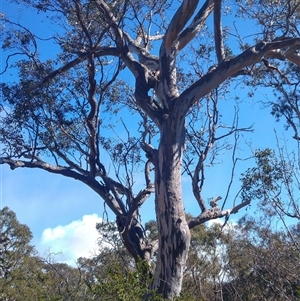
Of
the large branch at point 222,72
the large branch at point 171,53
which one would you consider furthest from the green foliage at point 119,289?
the large branch at point 171,53

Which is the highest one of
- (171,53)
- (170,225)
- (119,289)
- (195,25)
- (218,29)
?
(195,25)

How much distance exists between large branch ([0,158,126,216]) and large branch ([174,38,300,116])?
227 centimetres

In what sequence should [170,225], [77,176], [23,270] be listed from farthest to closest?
[23,270]
[77,176]
[170,225]

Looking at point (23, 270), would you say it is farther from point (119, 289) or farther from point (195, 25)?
point (119, 289)

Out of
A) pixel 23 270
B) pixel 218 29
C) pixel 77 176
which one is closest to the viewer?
pixel 218 29

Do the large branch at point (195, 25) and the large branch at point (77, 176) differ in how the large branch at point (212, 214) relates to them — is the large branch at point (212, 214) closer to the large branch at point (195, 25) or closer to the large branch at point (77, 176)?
the large branch at point (77, 176)

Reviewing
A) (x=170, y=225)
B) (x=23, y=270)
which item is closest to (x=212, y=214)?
(x=170, y=225)

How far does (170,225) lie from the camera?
7.20 meters

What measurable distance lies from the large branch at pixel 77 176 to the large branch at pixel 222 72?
2.27 m

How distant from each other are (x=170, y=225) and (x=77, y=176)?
311 cm

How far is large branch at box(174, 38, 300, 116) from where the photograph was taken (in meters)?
8.02

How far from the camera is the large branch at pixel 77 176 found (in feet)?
30.7

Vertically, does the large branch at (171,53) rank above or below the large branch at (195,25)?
below

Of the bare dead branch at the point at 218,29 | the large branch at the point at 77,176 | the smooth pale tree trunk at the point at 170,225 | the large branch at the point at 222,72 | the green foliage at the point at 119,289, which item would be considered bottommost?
the green foliage at the point at 119,289
